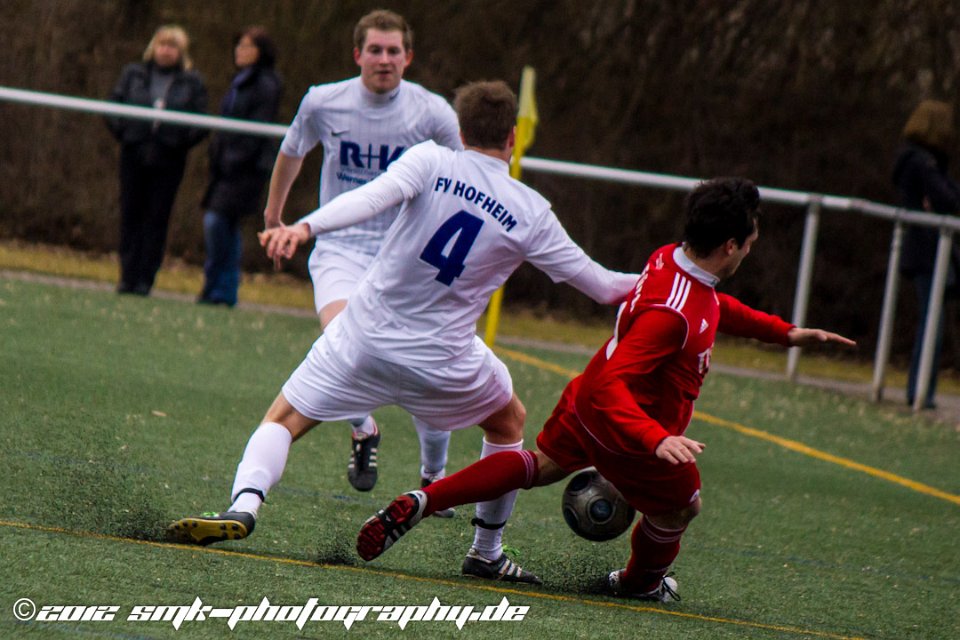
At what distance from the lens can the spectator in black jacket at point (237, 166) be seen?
12062 mm

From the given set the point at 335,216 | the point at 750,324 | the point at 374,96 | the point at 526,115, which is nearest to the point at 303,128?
the point at 374,96

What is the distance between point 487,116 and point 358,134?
5.63 ft

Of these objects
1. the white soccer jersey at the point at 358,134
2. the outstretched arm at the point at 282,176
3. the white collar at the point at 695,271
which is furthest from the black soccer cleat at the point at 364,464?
the white collar at the point at 695,271

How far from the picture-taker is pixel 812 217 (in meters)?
11.8

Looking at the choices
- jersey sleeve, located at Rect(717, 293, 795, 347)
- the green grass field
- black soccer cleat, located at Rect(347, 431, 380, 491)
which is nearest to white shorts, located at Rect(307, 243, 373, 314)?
black soccer cleat, located at Rect(347, 431, 380, 491)

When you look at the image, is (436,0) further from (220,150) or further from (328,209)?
(328,209)

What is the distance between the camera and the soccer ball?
5.22m

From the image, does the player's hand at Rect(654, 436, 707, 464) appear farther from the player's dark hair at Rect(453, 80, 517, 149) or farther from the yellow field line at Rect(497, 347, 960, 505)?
the yellow field line at Rect(497, 347, 960, 505)

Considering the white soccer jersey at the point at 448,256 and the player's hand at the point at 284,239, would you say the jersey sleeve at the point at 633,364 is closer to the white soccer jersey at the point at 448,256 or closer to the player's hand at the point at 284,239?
the white soccer jersey at the point at 448,256

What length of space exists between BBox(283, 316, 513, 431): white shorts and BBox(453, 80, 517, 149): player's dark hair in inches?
27.3

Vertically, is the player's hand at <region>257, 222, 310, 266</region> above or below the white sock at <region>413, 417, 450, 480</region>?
above

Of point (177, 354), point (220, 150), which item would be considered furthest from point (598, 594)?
point (220, 150)

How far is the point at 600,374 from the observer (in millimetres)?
4938

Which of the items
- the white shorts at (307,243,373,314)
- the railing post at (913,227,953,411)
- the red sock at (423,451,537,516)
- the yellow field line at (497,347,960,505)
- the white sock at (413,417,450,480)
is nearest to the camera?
the red sock at (423,451,537,516)
